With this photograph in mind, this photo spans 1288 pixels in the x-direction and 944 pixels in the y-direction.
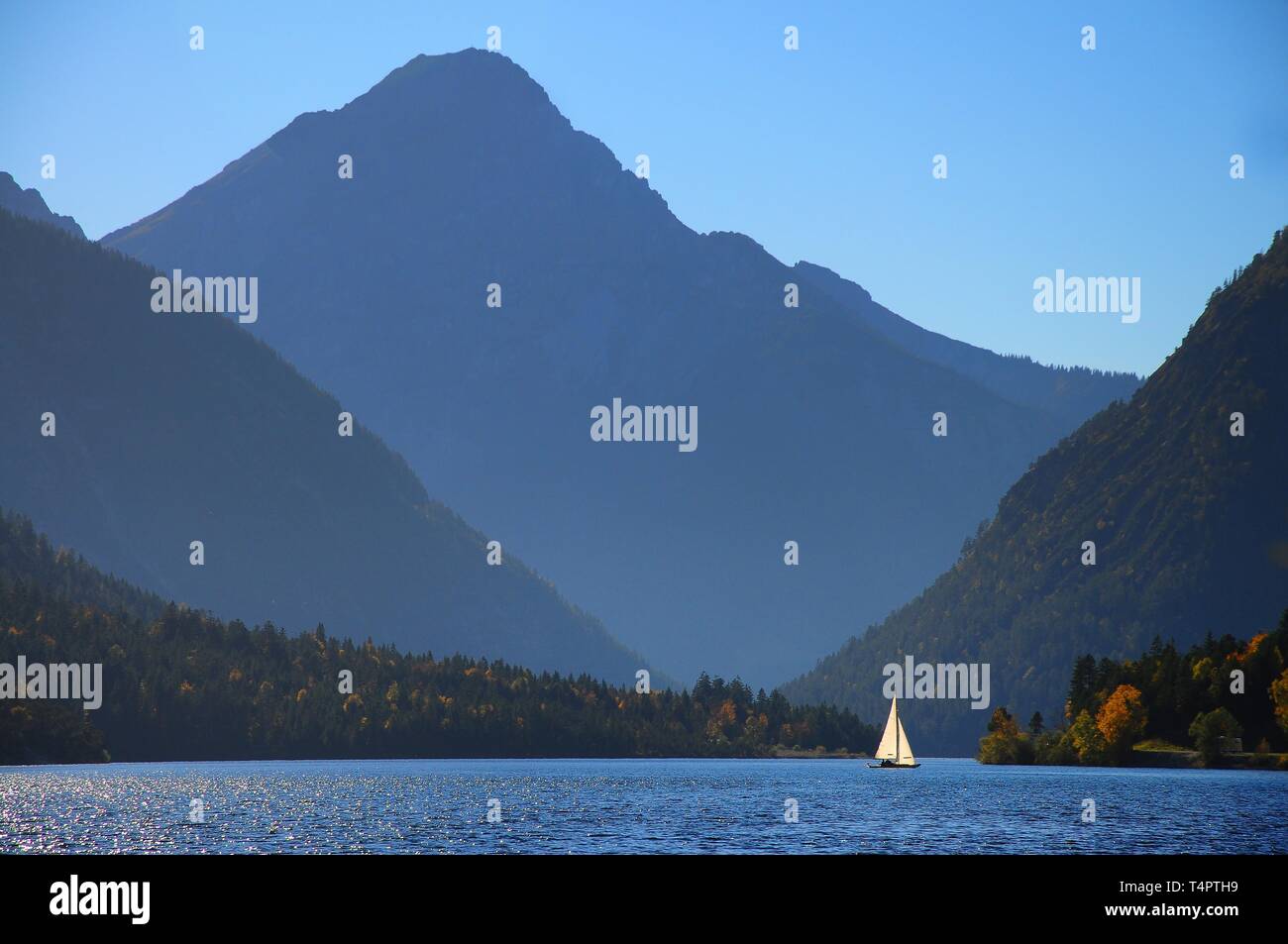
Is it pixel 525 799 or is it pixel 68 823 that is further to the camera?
pixel 525 799
